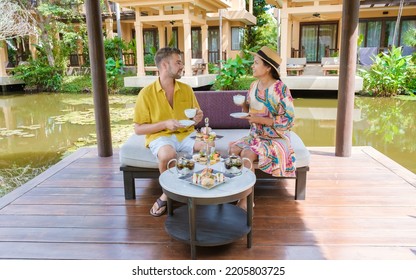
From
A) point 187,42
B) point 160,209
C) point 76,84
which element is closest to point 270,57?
point 160,209

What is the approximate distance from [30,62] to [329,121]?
43.8 feet

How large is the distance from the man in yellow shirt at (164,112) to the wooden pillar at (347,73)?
6.27 feet

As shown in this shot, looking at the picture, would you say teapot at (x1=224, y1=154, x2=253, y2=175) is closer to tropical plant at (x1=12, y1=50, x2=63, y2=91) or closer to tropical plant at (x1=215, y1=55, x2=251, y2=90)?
tropical plant at (x1=215, y1=55, x2=251, y2=90)

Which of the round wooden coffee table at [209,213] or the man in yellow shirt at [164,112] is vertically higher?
the man in yellow shirt at [164,112]

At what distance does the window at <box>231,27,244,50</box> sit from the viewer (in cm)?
1761

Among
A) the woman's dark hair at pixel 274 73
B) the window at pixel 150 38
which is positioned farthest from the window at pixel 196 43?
the woman's dark hair at pixel 274 73

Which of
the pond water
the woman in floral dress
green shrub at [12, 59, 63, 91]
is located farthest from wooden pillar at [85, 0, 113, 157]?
green shrub at [12, 59, 63, 91]

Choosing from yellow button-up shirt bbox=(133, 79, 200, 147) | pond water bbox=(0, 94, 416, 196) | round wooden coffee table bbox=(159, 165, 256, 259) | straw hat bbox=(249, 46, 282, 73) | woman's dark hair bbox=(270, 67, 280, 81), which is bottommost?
pond water bbox=(0, 94, 416, 196)

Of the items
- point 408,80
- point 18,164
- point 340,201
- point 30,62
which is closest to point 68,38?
point 30,62

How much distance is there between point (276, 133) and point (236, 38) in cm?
1581

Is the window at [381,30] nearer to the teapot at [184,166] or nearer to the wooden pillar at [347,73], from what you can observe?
the wooden pillar at [347,73]

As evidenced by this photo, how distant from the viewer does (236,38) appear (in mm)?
17734

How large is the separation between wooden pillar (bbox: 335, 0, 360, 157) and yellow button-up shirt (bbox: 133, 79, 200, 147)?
6.36 ft

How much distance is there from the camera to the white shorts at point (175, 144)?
2824 millimetres
